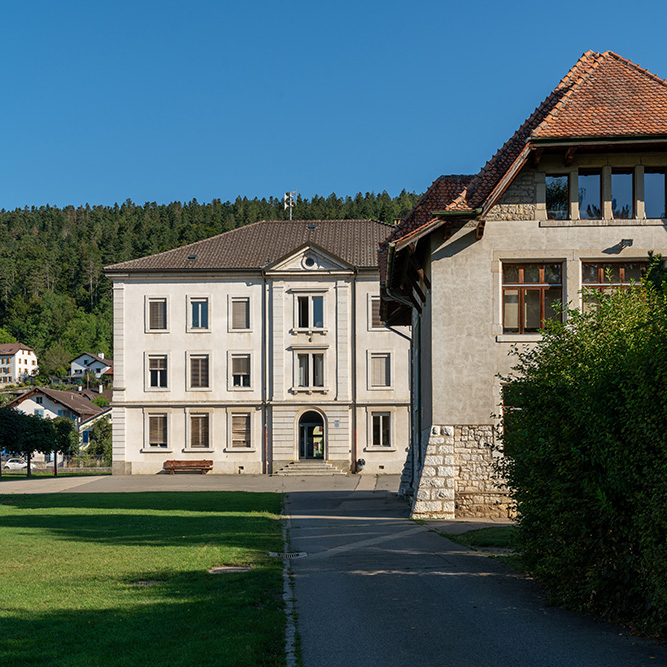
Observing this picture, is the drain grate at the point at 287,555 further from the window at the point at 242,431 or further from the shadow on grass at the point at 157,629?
the window at the point at 242,431

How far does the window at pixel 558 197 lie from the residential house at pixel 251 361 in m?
28.4

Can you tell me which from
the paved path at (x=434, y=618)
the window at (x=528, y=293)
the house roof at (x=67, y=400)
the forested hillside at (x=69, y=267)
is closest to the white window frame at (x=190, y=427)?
the window at (x=528, y=293)

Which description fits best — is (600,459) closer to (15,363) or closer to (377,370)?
(377,370)

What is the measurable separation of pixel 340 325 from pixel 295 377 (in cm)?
400

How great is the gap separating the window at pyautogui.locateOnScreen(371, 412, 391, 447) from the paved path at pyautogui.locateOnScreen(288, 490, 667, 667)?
33.9 m

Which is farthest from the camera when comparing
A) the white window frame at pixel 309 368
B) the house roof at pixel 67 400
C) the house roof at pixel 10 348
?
the house roof at pixel 10 348

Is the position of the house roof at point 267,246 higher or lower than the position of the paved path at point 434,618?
higher

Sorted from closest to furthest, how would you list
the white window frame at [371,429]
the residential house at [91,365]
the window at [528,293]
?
the window at [528,293] → the white window frame at [371,429] → the residential house at [91,365]

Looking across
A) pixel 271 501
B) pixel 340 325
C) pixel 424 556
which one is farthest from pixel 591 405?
pixel 340 325

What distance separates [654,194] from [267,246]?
1338 inches

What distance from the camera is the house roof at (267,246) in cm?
5047

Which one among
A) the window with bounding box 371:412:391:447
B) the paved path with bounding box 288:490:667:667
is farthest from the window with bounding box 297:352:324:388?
the paved path with bounding box 288:490:667:667

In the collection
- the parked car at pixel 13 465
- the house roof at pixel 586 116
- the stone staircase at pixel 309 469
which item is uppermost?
the house roof at pixel 586 116

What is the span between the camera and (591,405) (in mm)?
8680
